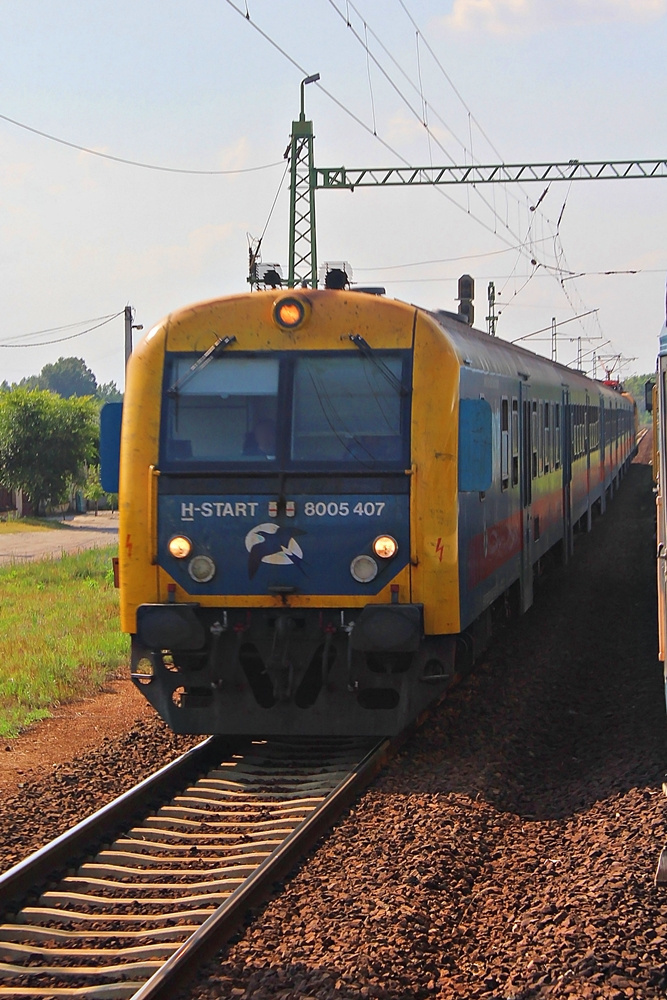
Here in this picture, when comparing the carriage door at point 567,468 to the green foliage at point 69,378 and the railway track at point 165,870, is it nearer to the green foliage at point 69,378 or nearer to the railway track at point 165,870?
the railway track at point 165,870

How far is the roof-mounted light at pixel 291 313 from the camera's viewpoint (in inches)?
326

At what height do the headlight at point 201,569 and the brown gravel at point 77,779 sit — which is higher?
the headlight at point 201,569

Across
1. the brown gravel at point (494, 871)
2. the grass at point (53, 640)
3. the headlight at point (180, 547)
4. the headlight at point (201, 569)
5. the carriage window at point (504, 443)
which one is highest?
the carriage window at point (504, 443)

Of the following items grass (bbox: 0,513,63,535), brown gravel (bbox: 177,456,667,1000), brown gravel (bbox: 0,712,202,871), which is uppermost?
brown gravel (bbox: 177,456,667,1000)

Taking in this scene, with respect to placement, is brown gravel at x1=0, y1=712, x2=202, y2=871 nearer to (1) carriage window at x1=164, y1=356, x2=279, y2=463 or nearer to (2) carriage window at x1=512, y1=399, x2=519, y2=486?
(1) carriage window at x1=164, y1=356, x2=279, y2=463

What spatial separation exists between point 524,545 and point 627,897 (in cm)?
700

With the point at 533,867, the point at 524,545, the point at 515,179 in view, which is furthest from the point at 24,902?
the point at 515,179

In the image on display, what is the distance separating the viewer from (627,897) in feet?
17.9

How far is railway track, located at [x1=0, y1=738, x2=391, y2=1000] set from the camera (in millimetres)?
4961

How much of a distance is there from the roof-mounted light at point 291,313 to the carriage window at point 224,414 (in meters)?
0.25

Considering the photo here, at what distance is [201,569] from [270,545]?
478 millimetres

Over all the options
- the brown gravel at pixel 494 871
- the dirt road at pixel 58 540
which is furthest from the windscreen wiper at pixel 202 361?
the dirt road at pixel 58 540

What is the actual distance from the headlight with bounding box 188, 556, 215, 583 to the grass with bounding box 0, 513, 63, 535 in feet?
105

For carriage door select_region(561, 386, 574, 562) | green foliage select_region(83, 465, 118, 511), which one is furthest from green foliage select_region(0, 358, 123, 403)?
carriage door select_region(561, 386, 574, 562)
